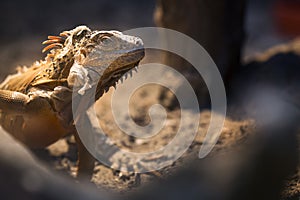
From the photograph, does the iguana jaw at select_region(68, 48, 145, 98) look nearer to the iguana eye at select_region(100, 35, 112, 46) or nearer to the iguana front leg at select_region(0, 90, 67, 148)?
the iguana eye at select_region(100, 35, 112, 46)

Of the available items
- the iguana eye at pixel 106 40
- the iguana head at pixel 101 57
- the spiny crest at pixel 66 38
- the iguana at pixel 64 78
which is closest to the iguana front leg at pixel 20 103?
the iguana at pixel 64 78

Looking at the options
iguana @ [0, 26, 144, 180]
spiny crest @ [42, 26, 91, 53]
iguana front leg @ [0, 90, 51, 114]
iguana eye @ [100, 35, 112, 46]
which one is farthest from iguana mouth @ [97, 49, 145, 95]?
iguana front leg @ [0, 90, 51, 114]

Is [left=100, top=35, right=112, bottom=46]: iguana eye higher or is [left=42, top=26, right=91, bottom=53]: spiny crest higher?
[left=42, top=26, right=91, bottom=53]: spiny crest

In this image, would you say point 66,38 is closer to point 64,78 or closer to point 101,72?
point 64,78

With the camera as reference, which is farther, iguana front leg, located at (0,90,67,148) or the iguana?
iguana front leg, located at (0,90,67,148)

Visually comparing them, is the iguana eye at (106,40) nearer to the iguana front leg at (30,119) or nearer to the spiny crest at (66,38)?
the spiny crest at (66,38)

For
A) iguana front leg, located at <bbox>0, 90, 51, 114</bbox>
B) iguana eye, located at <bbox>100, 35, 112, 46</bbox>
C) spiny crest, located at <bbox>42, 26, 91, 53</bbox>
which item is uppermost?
spiny crest, located at <bbox>42, 26, 91, 53</bbox>

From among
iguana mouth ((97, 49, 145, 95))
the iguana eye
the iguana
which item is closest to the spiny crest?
the iguana

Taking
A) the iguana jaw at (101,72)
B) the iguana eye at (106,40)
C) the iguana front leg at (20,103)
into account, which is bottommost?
the iguana front leg at (20,103)

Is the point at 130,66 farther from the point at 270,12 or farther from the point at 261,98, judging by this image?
the point at 270,12
